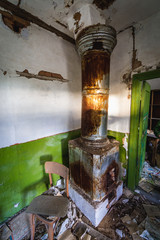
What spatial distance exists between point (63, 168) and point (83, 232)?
856 mm

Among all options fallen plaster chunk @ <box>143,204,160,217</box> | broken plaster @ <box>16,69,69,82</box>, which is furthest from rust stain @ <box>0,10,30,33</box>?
fallen plaster chunk @ <box>143,204,160,217</box>

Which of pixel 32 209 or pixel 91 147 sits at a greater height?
pixel 91 147

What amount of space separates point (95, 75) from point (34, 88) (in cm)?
97

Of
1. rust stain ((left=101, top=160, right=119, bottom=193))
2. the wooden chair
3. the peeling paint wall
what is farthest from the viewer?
the peeling paint wall

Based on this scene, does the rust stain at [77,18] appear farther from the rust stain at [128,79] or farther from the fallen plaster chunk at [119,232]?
the fallen plaster chunk at [119,232]

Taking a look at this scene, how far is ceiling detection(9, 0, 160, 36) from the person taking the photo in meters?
1.36

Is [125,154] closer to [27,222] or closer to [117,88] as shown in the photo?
[117,88]

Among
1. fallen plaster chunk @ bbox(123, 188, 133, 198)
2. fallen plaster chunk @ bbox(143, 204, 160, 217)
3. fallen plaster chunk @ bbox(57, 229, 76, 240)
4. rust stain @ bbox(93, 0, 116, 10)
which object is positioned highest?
rust stain @ bbox(93, 0, 116, 10)

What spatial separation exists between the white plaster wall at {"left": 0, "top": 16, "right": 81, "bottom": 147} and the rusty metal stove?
22.9 inches

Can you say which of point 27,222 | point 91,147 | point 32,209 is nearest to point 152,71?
point 91,147

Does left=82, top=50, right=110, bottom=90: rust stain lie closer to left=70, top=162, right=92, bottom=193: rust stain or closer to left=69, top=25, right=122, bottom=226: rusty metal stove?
left=69, top=25, right=122, bottom=226: rusty metal stove

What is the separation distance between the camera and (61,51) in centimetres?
197

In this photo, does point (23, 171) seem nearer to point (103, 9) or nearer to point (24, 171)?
point (24, 171)

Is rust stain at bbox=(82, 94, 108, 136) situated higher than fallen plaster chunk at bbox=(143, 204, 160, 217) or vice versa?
rust stain at bbox=(82, 94, 108, 136)
